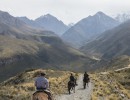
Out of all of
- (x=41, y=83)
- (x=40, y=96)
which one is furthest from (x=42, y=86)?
(x=40, y=96)

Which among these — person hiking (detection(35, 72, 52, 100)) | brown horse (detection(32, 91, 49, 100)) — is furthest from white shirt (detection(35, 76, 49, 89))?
brown horse (detection(32, 91, 49, 100))

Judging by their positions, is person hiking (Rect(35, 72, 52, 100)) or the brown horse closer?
the brown horse

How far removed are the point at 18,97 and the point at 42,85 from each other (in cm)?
1344

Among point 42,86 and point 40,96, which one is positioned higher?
point 42,86

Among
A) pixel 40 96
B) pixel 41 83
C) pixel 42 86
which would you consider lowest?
pixel 40 96

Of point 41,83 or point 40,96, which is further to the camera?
point 41,83

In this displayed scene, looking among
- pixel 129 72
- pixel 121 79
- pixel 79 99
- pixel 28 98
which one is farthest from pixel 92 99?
pixel 129 72

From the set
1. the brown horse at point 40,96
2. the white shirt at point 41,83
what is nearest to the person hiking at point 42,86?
the white shirt at point 41,83

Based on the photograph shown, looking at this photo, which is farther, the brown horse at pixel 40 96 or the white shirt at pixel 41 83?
the white shirt at pixel 41 83

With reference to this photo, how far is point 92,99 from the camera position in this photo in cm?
3784

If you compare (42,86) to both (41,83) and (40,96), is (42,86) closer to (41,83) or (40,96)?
(41,83)

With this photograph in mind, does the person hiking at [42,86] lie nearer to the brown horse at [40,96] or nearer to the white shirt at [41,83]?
the white shirt at [41,83]

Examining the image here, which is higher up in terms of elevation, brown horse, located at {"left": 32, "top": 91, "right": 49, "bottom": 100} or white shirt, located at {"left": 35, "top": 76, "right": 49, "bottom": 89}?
white shirt, located at {"left": 35, "top": 76, "right": 49, "bottom": 89}

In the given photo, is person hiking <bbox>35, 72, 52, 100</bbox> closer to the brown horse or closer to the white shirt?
the white shirt
